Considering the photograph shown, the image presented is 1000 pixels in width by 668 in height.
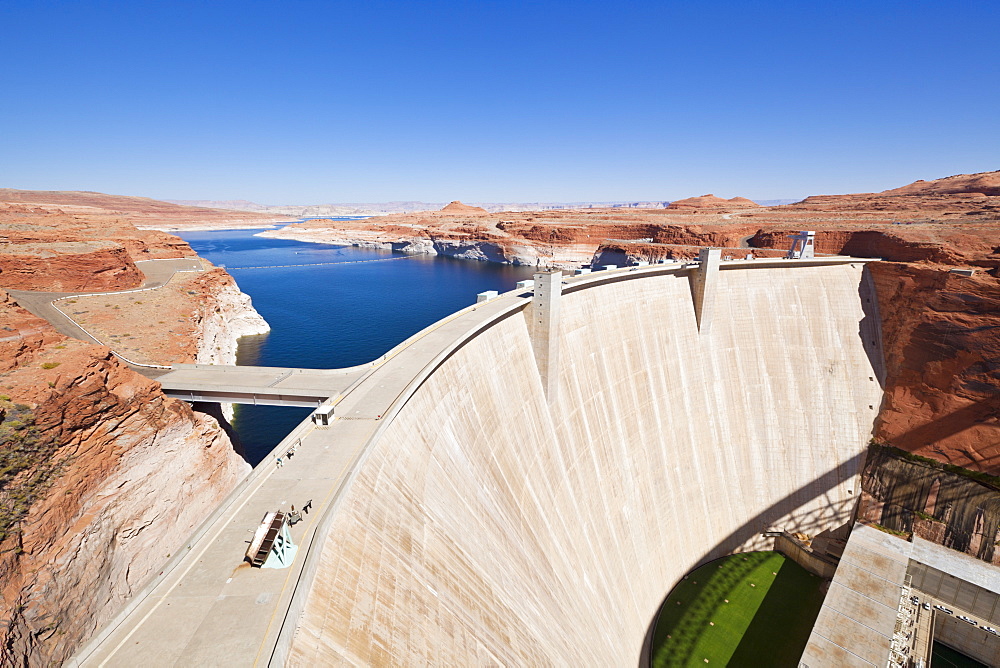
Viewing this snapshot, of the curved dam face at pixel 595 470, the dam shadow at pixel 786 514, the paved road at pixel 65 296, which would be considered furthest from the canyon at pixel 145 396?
the dam shadow at pixel 786 514

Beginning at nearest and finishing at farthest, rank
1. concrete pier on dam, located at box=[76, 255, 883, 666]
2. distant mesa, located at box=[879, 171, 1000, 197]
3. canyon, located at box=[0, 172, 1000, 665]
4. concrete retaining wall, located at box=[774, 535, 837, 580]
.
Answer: concrete pier on dam, located at box=[76, 255, 883, 666]
canyon, located at box=[0, 172, 1000, 665]
concrete retaining wall, located at box=[774, 535, 837, 580]
distant mesa, located at box=[879, 171, 1000, 197]

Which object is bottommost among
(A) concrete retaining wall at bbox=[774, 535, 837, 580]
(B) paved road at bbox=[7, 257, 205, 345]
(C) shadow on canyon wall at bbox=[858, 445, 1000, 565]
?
(A) concrete retaining wall at bbox=[774, 535, 837, 580]

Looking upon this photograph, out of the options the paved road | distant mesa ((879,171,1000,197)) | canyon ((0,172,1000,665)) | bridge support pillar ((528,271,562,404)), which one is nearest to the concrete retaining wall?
Result: canyon ((0,172,1000,665))

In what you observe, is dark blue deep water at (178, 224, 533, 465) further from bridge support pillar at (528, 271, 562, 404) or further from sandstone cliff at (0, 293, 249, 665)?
bridge support pillar at (528, 271, 562, 404)

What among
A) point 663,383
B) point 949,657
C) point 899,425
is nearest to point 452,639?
point 663,383

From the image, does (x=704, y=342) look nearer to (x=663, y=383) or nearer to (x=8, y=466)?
(x=663, y=383)

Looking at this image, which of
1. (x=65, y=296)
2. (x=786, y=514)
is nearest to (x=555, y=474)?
(x=786, y=514)
